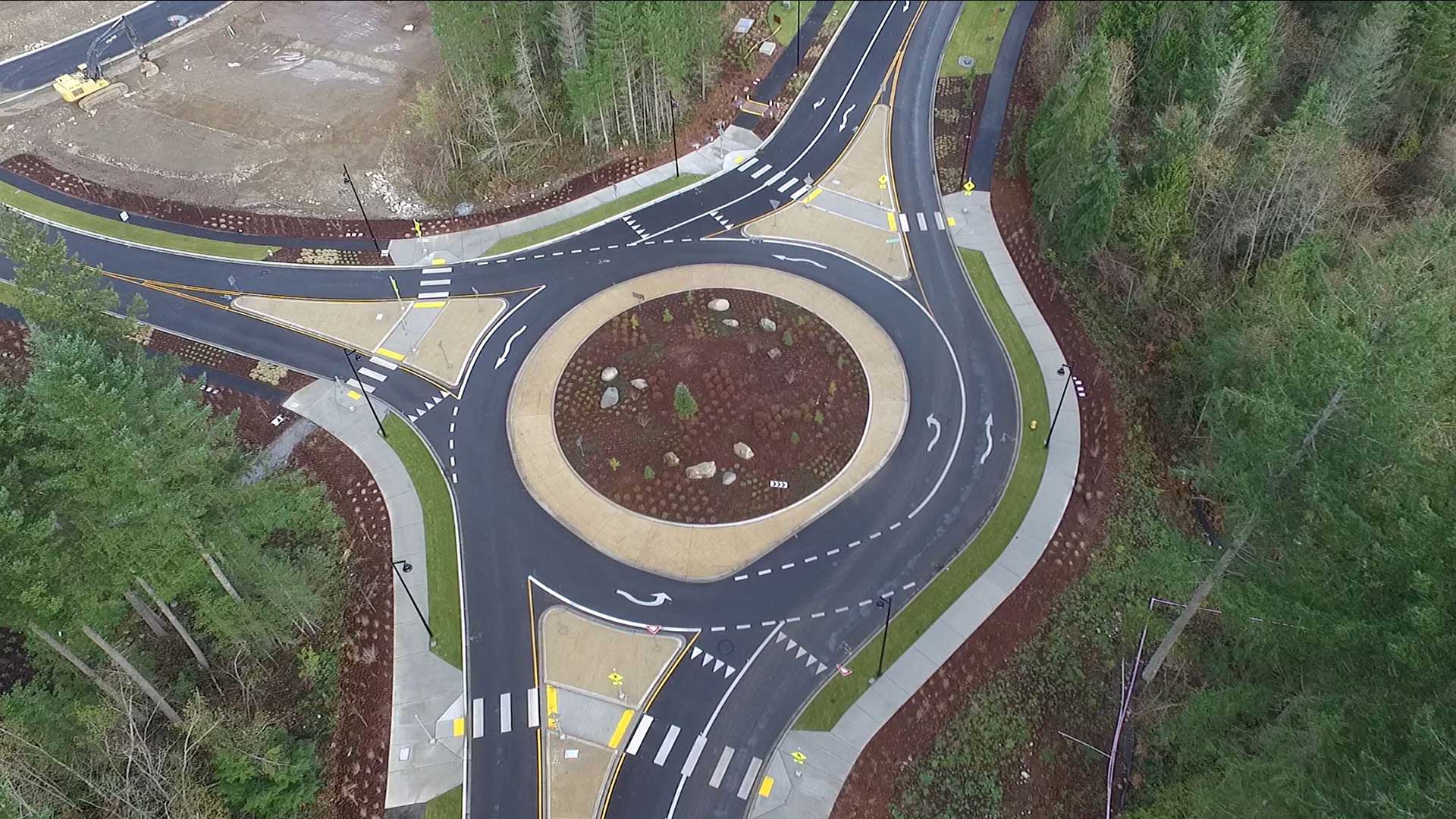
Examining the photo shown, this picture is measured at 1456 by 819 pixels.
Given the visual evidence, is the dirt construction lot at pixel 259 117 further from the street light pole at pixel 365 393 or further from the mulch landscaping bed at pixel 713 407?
the mulch landscaping bed at pixel 713 407

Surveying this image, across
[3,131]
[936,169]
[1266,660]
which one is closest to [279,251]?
[3,131]

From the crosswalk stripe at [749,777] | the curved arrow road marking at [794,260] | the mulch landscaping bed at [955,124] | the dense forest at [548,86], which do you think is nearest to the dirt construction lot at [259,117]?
the dense forest at [548,86]

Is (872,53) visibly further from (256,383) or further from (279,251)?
(256,383)

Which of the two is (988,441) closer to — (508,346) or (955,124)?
(508,346)

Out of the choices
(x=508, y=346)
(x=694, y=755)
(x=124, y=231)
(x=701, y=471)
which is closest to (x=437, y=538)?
(x=508, y=346)

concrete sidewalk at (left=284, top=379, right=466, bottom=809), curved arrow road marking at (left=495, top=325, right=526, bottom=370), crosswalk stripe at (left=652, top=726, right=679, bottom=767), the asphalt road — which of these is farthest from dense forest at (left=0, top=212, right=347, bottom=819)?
the asphalt road

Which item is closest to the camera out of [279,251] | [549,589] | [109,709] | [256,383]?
[109,709]
